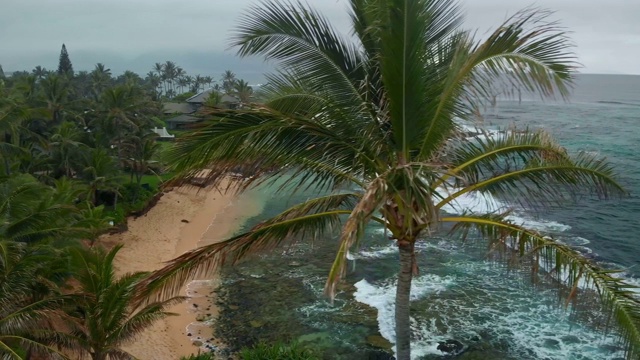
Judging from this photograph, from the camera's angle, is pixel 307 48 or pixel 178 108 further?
pixel 178 108

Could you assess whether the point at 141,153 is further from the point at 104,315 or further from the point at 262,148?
the point at 262,148

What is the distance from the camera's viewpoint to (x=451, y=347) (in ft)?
46.2

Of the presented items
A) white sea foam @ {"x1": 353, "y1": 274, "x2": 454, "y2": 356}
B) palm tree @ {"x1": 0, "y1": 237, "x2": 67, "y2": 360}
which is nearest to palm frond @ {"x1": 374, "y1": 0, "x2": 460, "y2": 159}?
palm tree @ {"x1": 0, "y1": 237, "x2": 67, "y2": 360}

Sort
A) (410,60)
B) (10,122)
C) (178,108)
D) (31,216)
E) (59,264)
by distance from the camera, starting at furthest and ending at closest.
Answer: (178,108) < (10,122) < (59,264) < (31,216) < (410,60)

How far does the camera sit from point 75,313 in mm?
10148

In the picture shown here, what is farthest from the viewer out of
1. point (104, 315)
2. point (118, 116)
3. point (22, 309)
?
point (118, 116)

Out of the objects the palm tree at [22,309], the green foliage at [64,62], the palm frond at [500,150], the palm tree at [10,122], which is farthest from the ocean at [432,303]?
the green foliage at [64,62]

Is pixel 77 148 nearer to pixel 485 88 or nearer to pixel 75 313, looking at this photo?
pixel 75 313

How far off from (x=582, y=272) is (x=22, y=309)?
7.78 meters

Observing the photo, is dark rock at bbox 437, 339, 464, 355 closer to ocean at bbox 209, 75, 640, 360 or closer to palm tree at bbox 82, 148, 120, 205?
ocean at bbox 209, 75, 640, 360

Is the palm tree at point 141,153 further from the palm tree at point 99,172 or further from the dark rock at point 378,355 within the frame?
the dark rock at point 378,355

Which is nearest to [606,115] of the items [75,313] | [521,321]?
[521,321]

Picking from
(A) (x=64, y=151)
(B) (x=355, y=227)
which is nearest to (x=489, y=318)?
(B) (x=355, y=227)

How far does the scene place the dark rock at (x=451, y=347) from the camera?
548 inches
